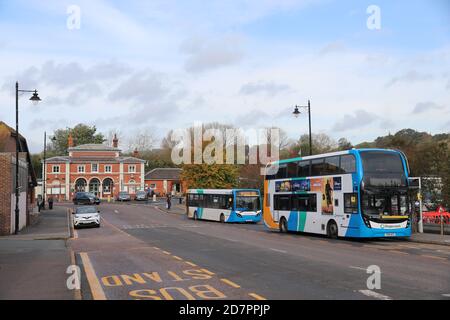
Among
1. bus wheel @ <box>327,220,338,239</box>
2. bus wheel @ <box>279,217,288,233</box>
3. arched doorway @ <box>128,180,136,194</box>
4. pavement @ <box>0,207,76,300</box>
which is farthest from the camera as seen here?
arched doorway @ <box>128,180,136,194</box>

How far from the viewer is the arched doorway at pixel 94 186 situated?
319 ft

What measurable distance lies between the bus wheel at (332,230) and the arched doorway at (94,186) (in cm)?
7796

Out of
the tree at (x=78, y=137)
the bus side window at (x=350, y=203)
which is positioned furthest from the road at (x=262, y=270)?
the tree at (x=78, y=137)

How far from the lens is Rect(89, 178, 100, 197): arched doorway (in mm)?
97250

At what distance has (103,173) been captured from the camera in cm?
9725

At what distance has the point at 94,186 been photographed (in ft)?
320

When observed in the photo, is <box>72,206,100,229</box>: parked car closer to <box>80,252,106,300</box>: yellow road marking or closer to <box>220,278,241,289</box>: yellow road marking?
<box>80,252,106,300</box>: yellow road marking

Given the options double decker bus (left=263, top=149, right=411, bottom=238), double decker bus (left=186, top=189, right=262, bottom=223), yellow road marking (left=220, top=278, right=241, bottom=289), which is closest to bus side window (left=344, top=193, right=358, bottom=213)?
double decker bus (left=263, top=149, right=411, bottom=238)

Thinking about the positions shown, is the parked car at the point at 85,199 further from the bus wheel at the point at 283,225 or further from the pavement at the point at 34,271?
the pavement at the point at 34,271

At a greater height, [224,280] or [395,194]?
[395,194]

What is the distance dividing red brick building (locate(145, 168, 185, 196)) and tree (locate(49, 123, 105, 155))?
30890mm
